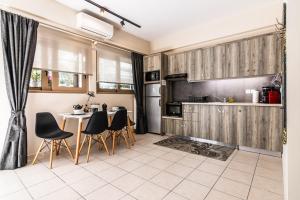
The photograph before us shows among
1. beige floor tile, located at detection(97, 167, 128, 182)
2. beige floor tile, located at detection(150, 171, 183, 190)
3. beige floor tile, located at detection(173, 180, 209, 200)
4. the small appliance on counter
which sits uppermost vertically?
the small appliance on counter

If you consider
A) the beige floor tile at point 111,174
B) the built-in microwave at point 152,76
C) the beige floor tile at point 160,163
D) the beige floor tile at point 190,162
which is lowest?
the beige floor tile at point 160,163

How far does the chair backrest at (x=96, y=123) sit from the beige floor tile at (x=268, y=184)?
8.35ft

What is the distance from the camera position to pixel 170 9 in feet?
11.3

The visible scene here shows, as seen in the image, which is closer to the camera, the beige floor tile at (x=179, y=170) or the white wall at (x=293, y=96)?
the white wall at (x=293, y=96)

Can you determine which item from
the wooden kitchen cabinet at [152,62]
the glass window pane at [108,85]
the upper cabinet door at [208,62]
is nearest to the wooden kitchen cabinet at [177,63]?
the wooden kitchen cabinet at [152,62]

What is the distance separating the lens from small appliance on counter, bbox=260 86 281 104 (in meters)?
3.07

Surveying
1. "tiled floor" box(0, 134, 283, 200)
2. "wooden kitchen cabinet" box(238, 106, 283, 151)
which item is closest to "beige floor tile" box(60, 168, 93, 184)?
"tiled floor" box(0, 134, 283, 200)

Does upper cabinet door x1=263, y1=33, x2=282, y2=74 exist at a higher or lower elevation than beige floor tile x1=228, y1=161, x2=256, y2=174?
higher

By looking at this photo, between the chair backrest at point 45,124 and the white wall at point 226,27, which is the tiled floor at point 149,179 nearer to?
the chair backrest at point 45,124

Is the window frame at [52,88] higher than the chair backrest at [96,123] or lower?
higher

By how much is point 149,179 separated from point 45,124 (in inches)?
85.6

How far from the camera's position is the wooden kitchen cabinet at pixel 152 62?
15.5 feet

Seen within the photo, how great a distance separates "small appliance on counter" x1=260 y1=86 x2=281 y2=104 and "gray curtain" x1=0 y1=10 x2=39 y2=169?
4.51m

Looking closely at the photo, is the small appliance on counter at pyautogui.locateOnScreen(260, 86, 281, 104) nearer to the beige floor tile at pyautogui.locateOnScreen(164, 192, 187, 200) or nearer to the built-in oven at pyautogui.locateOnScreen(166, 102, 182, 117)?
the built-in oven at pyautogui.locateOnScreen(166, 102, 182, 117)
